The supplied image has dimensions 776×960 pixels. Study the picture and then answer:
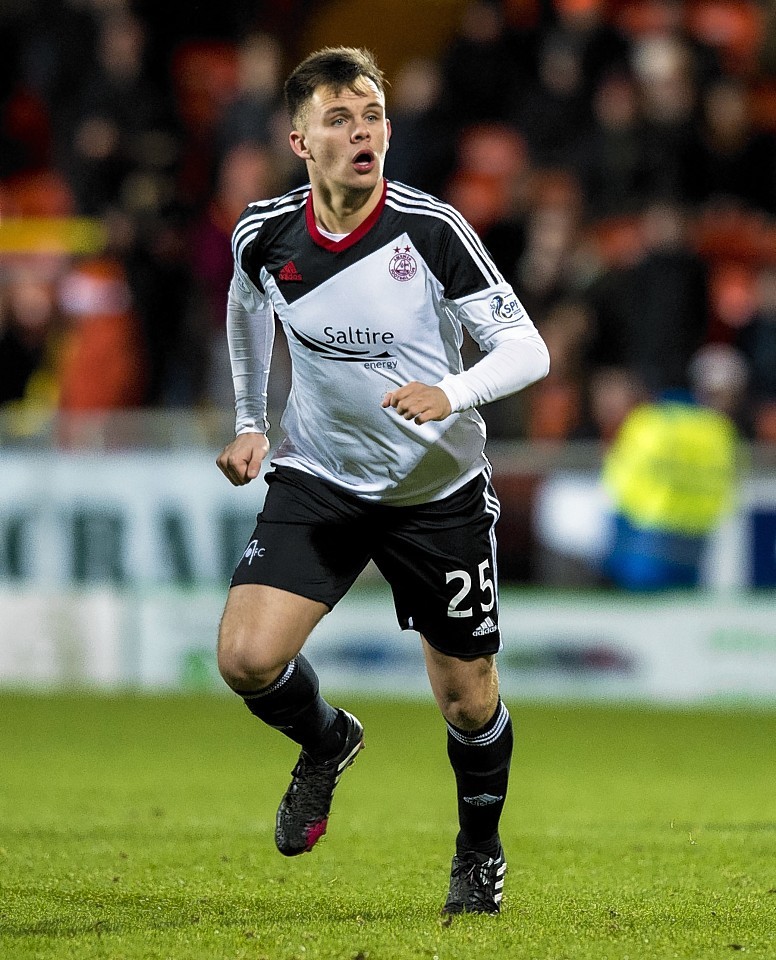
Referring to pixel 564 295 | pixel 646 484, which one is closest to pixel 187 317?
pixel 564 295

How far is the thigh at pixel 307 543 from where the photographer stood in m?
5.05

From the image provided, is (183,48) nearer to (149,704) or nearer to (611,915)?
(149,704)

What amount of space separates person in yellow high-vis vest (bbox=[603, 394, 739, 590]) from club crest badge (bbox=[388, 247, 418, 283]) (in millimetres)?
6458

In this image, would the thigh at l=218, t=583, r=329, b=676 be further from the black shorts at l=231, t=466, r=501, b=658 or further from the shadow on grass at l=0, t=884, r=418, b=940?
the shadow on grass at l=0, t=884, r=418, b=940

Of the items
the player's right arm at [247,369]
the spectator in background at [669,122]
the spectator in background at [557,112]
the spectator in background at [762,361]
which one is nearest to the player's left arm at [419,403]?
the player's right arm at [247,369]

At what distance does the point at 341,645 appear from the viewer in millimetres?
11711

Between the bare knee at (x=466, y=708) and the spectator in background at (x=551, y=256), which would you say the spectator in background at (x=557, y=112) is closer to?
the spectator in background at (x=551, y=256)

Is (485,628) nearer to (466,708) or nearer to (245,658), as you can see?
(466,708)

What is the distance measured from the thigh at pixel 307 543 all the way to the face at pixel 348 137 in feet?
3.07

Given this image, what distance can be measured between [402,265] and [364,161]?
321 mm

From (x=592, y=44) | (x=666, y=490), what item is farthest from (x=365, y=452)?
(x=592, y=44)

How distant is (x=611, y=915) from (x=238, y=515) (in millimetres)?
6803

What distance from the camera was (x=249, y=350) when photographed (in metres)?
5.45

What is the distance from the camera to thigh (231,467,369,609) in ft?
16.6
